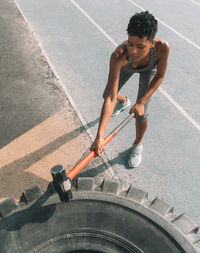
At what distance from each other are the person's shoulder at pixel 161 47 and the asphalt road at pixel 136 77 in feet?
5.50

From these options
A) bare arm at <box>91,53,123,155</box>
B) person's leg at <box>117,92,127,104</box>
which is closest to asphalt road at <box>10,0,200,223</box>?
person's leg at <box>117,92,127,104</box>

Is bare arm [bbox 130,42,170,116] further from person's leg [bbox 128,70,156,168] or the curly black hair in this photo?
the curly black hair

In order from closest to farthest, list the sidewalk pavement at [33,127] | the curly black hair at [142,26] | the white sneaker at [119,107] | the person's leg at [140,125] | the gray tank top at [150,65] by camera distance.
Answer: the curly black hair at [142,26], the gray tank top at [150,65], the person's leg at [140,125], the sidewalk pavement at [33,127], the white sneaker at [119,107]

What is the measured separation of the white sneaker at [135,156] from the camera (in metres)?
3.49

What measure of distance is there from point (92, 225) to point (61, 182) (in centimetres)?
51

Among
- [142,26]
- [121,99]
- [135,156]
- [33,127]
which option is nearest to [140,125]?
[135,156]

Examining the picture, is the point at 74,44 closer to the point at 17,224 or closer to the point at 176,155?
the point at 176,155

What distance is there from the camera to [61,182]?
6.57 ft

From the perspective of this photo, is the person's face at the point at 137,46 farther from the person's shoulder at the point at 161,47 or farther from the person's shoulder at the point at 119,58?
the person's shoulder at the point at 161,47

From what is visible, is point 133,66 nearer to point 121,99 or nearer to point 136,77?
point 121,99

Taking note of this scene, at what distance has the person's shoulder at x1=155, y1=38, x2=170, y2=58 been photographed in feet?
8.28

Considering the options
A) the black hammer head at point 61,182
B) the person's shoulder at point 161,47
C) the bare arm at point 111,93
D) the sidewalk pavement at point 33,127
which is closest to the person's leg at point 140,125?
the person's shoulder at point 161,47

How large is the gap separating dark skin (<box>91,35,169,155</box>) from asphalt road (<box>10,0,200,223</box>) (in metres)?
1.11

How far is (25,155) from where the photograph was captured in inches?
143
